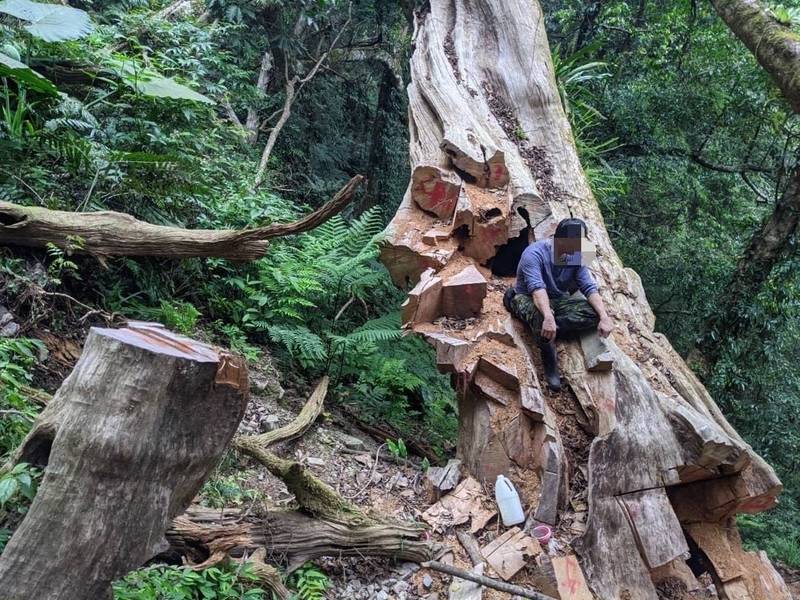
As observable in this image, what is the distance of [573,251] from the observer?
4.00 m

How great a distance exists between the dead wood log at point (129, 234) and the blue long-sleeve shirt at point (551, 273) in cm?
132

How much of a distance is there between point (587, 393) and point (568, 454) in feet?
1.40

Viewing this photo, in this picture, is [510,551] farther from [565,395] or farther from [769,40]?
[769,40]

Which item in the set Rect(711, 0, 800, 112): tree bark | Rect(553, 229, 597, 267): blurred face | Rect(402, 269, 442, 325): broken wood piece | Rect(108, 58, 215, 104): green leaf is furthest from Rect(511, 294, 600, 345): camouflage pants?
Rect(711, 0, 800, 112): tree bark

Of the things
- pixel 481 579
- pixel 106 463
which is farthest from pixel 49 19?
pixel 481 579

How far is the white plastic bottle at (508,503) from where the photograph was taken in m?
3.39

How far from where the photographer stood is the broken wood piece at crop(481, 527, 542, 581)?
10.3 feet

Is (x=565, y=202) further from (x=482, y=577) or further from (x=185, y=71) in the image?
(x=185, y=71)

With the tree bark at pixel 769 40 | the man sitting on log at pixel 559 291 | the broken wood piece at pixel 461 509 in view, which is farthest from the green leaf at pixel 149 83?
the tree bark at pixel 769 40

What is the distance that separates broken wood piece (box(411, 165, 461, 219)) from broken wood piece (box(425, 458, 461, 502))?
218 centimetres

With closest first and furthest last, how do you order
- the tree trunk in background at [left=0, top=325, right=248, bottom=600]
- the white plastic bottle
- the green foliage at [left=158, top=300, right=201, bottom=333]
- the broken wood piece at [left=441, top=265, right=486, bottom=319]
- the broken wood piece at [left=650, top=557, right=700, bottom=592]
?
1. the tree trunk in background at [left=0, top=325, right=248, bottom=600]
2. the broken wood piece at [left=650, top=557, right=700, bottom=592]
3. the white plastic bottle
4. the green foliage at [left=158, top=300, right=201, bottom=333]
5. the broken wood piece at [left=441, top=265, right=486, bottom=319]

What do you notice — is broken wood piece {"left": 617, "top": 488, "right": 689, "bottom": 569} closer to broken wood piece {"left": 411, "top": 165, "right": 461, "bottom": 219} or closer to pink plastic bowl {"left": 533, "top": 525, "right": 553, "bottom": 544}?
pink plastic bowl {"left": 533, "top": 525, "right": 553, "bottom": 544}

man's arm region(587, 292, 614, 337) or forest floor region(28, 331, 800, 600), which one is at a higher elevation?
man's arm region(587, 292, 614, 337)

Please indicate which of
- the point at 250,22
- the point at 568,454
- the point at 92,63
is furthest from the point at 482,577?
the point at 250,22
